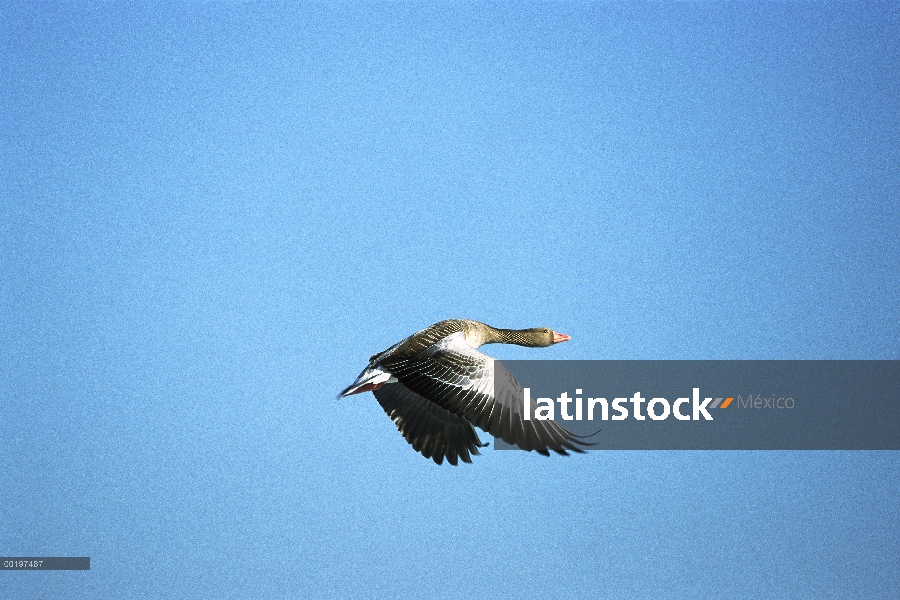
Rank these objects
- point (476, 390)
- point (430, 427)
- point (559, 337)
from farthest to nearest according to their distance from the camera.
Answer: point (559, 337)
point (430, 427)
point (476, 390)

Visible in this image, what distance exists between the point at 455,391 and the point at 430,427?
139 cm

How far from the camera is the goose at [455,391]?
21.4 ft

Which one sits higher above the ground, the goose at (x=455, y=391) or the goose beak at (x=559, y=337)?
the goose beak at (x=559, y=337)

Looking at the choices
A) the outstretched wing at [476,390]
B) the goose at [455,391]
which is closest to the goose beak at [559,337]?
the goose at [455,391]

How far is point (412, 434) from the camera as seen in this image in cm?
836

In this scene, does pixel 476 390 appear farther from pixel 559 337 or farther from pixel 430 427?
pixel 559 337

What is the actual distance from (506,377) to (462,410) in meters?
0.47

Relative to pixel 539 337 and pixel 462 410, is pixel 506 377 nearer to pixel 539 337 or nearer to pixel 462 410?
pixel 462 410

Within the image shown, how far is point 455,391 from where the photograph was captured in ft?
23.3

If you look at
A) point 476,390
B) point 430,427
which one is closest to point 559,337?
point 430,427

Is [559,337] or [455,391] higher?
[559,337]

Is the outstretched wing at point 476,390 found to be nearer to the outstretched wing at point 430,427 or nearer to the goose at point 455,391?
the goose at point 455,391

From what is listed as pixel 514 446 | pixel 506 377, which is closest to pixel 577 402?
pixel 506 377

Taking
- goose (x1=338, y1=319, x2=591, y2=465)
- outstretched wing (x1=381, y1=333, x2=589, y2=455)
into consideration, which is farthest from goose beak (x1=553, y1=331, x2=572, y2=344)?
outstretched wing (x1=381, y1=333, x2=589, y2=455)
